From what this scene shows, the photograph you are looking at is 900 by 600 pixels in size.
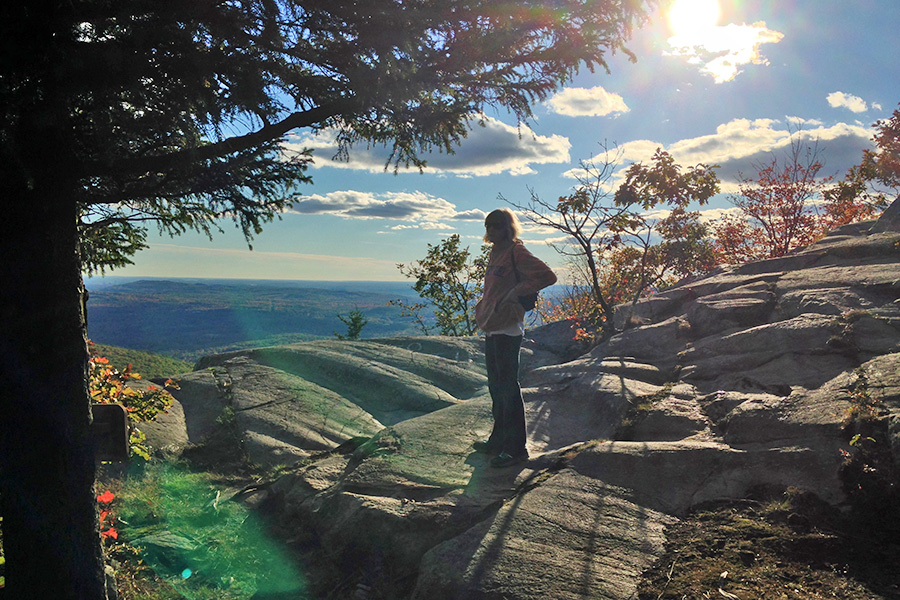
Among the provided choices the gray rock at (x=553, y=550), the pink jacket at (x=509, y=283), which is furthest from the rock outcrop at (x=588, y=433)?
the pink jacket at (x=509, y=283)

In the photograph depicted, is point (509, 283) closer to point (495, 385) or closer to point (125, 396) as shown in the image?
point (495, 385)

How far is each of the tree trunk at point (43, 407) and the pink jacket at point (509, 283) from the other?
2996mm

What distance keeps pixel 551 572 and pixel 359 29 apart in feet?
11.8

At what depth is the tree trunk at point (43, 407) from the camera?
9.78 ft

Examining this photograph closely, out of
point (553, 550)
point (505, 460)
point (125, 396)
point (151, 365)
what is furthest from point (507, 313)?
point (151, 365)

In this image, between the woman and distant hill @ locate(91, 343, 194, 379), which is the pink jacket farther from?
distant hill @ locate(91, 343, 194, 379)

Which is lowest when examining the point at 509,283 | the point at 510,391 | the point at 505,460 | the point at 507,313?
the point at 505,460

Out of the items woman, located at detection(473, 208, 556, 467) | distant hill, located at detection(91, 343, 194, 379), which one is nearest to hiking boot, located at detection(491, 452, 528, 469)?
woman, located at detection(473, 208, 556, 467)

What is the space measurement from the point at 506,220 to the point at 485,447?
215 cm

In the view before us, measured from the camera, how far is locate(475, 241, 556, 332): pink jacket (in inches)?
166

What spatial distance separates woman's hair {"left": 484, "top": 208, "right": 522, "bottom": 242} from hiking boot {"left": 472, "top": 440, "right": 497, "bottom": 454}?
193 centimetres

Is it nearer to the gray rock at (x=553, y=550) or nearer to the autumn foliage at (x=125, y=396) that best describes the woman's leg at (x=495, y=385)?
the gray rock at (x=553, y=550)

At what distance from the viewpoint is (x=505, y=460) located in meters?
4.28

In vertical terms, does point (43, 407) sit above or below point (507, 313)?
below
